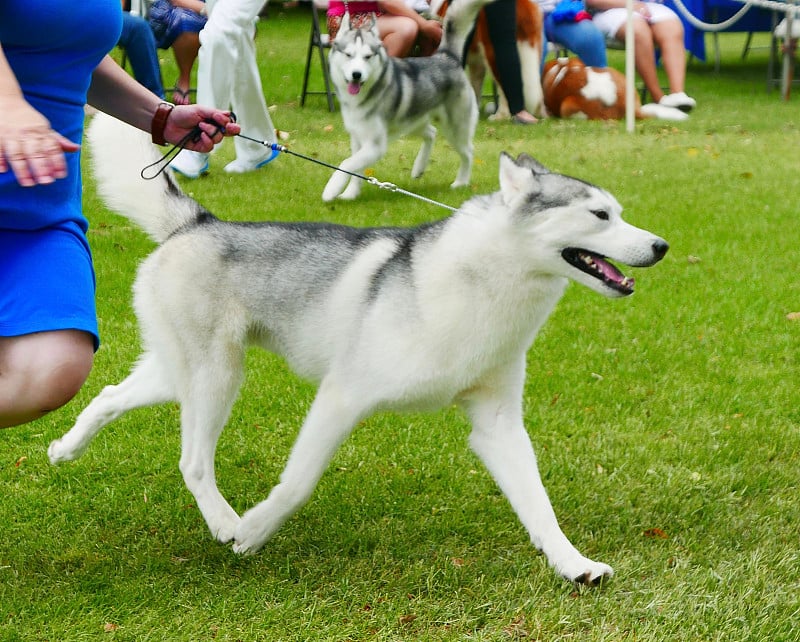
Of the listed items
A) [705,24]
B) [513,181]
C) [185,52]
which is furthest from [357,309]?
[705,24]

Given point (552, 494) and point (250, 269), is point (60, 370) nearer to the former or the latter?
point (250, 269)

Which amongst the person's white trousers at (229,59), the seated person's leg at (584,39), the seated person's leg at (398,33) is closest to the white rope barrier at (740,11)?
the seated person's leg at (584,39)

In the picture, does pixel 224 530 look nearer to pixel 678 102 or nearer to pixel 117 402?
pixel 117 402

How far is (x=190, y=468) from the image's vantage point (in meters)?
2.97

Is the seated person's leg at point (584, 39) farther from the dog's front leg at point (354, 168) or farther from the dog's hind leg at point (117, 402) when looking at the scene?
the dog's hind leg at point (117, 402)

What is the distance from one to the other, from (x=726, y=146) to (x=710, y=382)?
5686mm

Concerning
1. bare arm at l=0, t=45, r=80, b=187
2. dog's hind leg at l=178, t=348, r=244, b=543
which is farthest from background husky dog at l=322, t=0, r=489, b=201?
bare arm at l=0, t=45, r=80, b=187

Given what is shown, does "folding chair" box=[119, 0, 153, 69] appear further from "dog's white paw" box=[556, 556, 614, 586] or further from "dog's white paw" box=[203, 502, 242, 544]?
"dog's white paw" box=[556, 556, 614, 586]

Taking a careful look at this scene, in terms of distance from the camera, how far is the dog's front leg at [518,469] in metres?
2.68

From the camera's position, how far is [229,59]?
7.33 m

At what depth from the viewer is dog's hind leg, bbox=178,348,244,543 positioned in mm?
2918

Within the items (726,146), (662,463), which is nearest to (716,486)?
(662,463)

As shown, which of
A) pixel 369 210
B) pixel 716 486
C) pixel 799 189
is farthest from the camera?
pixel 799 189

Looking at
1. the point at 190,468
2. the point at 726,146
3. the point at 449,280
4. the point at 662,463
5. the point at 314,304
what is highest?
the point at 449,280
